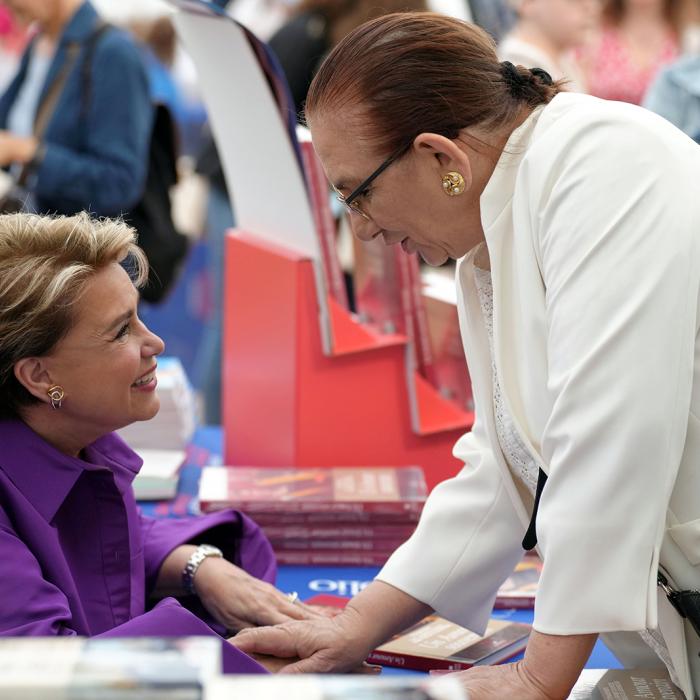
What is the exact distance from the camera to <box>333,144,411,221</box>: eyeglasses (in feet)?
4.67

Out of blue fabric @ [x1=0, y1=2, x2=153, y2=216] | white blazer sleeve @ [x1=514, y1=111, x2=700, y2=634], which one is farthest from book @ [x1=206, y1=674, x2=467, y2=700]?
blue fabric @ [x1=0, y1=2, x2=153, y2=216]

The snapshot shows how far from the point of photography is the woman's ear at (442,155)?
1.39m

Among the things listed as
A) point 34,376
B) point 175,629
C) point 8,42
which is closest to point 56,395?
point 34,376

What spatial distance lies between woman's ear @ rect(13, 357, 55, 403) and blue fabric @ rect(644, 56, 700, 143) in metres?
2.61

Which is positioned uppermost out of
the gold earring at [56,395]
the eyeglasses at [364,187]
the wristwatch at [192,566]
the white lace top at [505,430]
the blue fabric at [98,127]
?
the eyeglasses at [364,187]

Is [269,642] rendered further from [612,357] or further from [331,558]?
[612,357]

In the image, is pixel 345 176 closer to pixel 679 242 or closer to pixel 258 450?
pixel 679 242

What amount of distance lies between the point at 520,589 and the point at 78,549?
30.2 inches

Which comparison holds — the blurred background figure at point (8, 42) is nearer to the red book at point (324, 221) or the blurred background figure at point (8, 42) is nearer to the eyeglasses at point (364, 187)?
the red book at point (324, 221)

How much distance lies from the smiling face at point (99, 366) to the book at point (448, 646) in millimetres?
526

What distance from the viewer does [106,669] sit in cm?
84

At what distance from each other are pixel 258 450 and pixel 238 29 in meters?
0.89

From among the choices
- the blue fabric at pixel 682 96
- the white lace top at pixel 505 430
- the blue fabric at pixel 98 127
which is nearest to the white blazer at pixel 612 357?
the white lace top at pixel 505 430

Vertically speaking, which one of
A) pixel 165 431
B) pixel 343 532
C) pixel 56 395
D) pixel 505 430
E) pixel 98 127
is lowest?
pixel 165 431
